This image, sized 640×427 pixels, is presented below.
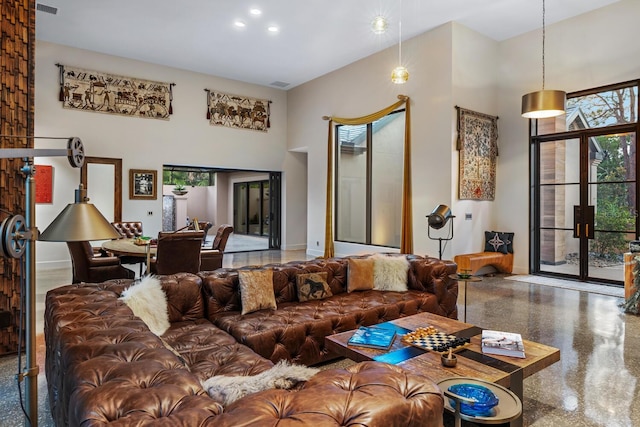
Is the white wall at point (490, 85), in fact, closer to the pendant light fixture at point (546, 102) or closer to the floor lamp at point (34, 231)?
the pendant light fixture at point (546, 102)

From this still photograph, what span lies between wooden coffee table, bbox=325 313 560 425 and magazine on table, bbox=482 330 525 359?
4 centimetres

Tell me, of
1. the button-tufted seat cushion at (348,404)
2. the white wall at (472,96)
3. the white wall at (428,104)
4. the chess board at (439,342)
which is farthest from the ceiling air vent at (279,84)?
the button-tufted seat cushion at (348,404)

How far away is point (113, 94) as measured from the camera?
823 centimetres

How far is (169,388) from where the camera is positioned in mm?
1197

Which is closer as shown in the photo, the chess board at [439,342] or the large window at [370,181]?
the chess board at [439,342]

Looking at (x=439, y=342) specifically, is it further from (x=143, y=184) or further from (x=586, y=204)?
(x=143, y=184)

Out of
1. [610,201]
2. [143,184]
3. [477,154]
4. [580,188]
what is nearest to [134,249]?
[143,184]

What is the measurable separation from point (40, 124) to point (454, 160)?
7773mm

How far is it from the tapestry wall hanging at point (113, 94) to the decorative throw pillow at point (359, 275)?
6.70 m

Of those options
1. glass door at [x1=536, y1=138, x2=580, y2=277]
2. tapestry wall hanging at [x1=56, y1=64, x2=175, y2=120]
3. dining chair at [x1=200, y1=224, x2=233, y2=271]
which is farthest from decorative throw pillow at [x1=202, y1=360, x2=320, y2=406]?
tapestry wall hanging at [x1=56, y1=64, x2=175, y2=120]

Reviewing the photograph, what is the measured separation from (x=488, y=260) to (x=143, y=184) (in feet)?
23.7

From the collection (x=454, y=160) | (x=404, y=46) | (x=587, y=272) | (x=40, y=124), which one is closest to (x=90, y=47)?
(x=40, y=124)

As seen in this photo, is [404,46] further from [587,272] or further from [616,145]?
[587,272]

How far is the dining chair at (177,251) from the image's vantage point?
484 centimetres
